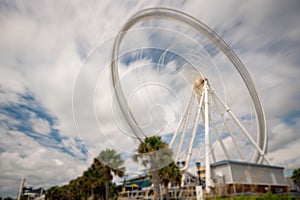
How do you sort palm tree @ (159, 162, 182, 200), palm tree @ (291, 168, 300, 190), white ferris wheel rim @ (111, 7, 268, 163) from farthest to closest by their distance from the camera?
1. palm tree @ (291, 168, 300, 190)
2. palm tree @ (159, 162, 182, 200)
3. white ferris wheel rim @ (111, 7, 268, 163)

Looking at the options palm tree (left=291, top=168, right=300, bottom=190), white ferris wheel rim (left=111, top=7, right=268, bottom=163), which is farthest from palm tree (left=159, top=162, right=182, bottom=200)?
palm tree (left=291, top=168, right=300, bottom=190)

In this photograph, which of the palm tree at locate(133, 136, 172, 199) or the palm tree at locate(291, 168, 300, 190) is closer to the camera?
the palm tree at locate(133, 136, 172, 199)

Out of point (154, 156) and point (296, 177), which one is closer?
point (154, 156)

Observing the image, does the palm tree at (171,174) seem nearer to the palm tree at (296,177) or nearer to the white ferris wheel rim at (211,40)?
the white ferris wheel rim at (211,40)

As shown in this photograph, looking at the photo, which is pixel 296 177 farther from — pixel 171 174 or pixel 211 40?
pixel 211 40

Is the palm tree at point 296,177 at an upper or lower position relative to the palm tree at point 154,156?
upper

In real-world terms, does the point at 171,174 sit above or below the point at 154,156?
above

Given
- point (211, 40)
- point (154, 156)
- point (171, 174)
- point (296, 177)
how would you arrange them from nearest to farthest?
point (154, 156) < point (211, 40) < point (171, 174) < point (296, 177)

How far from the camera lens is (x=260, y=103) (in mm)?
27391

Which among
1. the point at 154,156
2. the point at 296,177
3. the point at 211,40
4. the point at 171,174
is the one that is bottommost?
the point at 154,156

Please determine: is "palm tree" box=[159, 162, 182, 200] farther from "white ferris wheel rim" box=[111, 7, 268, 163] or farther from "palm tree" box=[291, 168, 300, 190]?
"palm tree" box=[291, 168, 300, 190]

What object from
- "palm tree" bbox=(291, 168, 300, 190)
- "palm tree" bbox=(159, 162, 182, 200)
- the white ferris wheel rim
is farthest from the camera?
"palm tree" bbox=(291, 168, 300, 190)

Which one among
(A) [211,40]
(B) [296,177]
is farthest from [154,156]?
(B) [296,177]

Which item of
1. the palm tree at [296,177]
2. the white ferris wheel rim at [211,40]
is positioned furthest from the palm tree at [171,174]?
the palm tree at [296,177]
